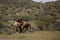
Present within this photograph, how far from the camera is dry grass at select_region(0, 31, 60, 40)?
459 centimetres

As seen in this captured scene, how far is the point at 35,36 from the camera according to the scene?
4637mm

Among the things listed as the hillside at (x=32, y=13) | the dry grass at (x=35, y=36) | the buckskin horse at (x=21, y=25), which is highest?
the hillside at (x=32, y=13)

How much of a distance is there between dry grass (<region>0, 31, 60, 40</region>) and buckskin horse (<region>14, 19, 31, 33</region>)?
0.15 metres

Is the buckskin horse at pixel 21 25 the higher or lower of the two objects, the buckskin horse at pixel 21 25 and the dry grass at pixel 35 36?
the higher

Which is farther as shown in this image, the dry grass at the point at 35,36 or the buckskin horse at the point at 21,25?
the buckskin horse at the point at 21,25

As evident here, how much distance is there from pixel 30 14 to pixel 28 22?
0.21 m

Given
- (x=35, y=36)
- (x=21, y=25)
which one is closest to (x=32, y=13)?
(x=21, y=25)

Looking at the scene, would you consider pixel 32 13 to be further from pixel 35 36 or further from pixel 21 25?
pixel 35 36

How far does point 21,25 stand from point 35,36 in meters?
0.43

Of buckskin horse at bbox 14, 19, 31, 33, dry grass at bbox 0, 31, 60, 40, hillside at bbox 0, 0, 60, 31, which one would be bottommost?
dry grass at bbox 0, 31, 60, 40

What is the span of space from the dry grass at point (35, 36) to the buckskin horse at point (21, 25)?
152 millimetres

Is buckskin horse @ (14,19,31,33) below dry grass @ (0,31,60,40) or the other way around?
the other way around

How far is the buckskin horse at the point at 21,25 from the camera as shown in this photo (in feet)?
15.5

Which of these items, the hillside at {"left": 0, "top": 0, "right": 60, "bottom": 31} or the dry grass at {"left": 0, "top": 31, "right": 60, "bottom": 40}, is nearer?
the dry grass at {"left": 0, "top": 31, "right": 60, "bottom": 40}
